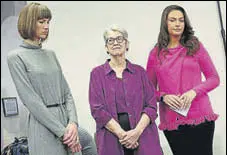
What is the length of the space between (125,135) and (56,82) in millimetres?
463

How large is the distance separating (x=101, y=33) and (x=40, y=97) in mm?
1314

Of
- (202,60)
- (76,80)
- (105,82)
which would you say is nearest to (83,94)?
(76,80)

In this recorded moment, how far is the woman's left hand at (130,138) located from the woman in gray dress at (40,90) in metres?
0.27

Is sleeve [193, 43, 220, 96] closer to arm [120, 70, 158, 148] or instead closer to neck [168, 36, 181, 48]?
neck [168, 36, 181, 48]

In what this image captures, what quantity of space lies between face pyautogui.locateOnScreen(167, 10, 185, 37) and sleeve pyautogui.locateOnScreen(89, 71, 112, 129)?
53cm

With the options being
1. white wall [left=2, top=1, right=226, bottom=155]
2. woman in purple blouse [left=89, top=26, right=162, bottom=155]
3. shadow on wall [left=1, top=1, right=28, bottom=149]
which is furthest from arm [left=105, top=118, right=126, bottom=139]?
shadow on wall [left=1, top=1, right=28, bottom=149]

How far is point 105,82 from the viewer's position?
1.64 meters

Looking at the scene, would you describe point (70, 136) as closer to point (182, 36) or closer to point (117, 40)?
point (117, 40)

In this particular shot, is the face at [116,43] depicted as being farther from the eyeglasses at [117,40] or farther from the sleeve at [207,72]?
the sleeve at [207,72]

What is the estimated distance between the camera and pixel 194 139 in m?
1.66

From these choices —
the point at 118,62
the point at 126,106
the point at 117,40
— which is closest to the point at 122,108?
the point at 126,106

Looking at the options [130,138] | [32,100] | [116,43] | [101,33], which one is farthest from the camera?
[101,33]

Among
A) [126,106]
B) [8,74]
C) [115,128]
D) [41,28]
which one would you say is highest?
[41,28]

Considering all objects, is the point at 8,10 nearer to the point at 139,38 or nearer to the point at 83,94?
the point at 83,94
